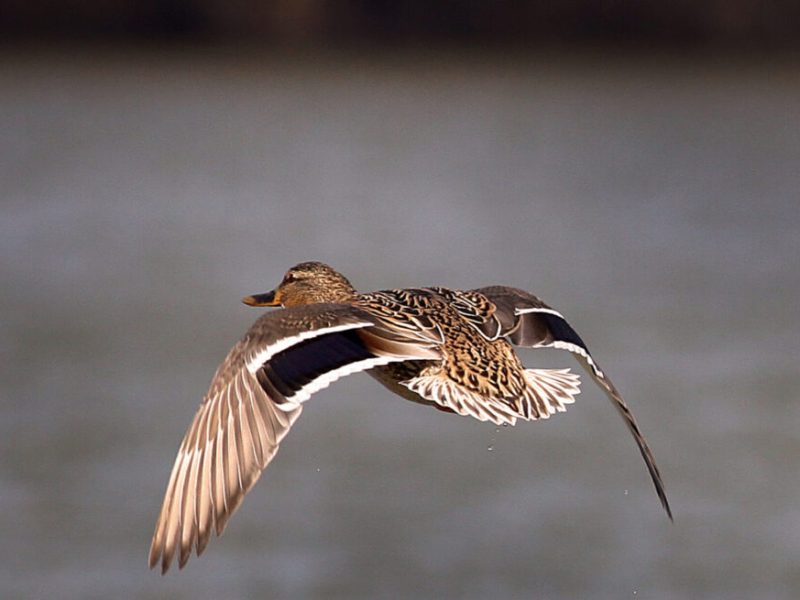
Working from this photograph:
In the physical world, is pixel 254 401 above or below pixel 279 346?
below

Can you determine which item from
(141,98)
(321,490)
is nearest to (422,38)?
(141,98)

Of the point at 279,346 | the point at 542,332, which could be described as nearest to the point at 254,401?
the point at 279,346

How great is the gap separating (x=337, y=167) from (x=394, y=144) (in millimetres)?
1360

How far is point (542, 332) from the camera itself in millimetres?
4227

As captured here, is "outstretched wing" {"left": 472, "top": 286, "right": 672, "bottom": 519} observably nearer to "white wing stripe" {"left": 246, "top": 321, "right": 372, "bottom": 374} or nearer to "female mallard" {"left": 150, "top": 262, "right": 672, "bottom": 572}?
"female mallard" {"left": 150, "top": 262, "right": 672, "bottom": 572}

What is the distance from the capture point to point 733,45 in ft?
73.3

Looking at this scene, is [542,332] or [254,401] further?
[542,332]

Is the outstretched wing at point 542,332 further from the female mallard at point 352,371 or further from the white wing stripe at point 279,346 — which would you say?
the white wing stripe at point 279,346

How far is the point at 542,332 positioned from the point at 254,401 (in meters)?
0.98

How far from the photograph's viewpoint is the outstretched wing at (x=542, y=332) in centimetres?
412

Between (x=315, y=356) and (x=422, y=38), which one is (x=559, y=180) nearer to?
(x=422, y=38)

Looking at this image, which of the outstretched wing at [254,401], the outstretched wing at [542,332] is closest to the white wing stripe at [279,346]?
A: the outstretched wing at [254,401]

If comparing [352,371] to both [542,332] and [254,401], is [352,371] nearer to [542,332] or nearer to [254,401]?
[254,401]

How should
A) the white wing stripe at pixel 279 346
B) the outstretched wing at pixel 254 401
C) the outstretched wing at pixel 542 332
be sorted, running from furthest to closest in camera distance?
the outstretched wing at pixel 542 332, the white wing stripe at pixel 279 346, the outstretched wing at pixel 254 401
